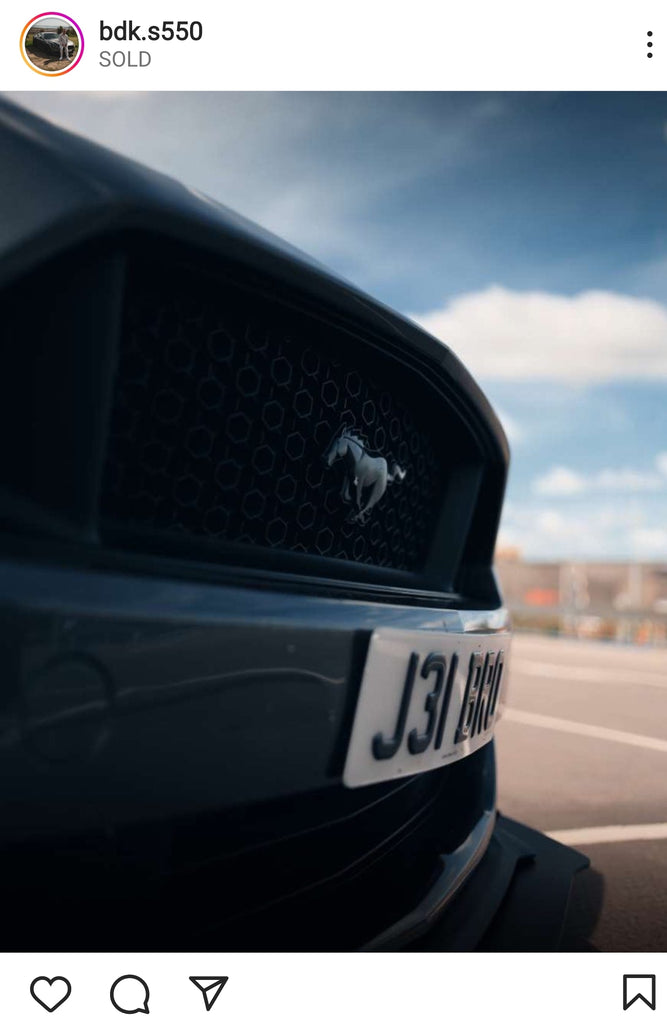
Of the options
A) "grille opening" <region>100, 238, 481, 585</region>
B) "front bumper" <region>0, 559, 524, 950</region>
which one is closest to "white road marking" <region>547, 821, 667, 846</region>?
"front bumper" <region>0, 559, 524, 950</region>

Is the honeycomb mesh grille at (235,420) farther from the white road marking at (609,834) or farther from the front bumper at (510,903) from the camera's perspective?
the white road marking at (609,834)

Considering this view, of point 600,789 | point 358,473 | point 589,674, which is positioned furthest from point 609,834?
point 589,674

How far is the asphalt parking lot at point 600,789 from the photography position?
5.11 ft

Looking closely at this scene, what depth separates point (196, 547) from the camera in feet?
3.05

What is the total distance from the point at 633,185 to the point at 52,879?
1.51 metres

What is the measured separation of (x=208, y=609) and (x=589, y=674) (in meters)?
6.45
